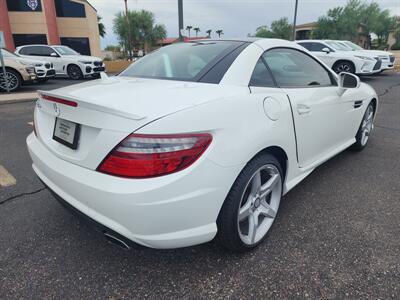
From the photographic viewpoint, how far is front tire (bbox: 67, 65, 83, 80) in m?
13.9

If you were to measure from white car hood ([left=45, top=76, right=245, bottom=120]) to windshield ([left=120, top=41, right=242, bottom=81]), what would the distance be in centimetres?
20

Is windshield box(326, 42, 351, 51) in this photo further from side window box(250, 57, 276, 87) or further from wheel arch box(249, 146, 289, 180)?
wheel arch box(249, 146, 289, 180)

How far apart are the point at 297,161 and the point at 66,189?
1.71 meters

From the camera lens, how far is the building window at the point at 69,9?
25.0 metres

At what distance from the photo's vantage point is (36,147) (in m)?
2.11

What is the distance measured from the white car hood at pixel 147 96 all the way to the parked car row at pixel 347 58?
11.3 metres

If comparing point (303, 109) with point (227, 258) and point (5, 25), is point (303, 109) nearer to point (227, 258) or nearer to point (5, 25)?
point (227, 258)

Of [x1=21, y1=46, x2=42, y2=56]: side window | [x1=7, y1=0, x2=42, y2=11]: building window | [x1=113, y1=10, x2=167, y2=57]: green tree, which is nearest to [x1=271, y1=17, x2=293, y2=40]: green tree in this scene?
[x1=113, y1=10, x2=167, y2=57]: green tree

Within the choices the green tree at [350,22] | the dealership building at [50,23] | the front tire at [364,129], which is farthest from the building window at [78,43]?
the green tree at [350,22]

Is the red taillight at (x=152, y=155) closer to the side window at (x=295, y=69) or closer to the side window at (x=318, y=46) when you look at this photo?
the side window at (x=295, y=69)

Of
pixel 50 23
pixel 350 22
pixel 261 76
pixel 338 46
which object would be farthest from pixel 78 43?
pixel 350 22

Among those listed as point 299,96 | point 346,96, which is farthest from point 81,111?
point 346,96

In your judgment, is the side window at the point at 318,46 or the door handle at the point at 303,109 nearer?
the door handle at the point at 303,109

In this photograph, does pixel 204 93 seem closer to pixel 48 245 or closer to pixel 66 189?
pixel 66 189
